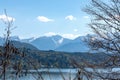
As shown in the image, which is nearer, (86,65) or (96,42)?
(86,65)

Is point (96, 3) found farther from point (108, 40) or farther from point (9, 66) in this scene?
point (9, 66)

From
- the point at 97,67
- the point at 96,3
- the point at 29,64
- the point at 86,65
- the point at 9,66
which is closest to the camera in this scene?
the point at 29,64

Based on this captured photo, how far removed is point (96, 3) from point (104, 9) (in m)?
0.67

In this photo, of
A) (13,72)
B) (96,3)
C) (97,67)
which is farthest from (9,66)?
(96,3)

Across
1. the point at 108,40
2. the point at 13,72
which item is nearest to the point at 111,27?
the point at 108,40

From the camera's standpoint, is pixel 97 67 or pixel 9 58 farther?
pixel 97 67

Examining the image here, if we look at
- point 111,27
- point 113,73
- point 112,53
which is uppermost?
point 111,27

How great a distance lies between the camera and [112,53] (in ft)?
49.5

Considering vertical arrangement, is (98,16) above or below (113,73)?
above

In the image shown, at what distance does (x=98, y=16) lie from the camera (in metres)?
15.9

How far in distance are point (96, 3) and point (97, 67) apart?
4292 millimetres

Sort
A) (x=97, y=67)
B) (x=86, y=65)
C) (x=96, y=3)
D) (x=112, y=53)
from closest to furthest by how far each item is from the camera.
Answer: (x=86, y=65), (x=97, y=67), (x=112, y=53), (x=96, y=3)

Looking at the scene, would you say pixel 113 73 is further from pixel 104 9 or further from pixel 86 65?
pixel 104 9

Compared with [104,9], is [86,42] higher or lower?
lower
